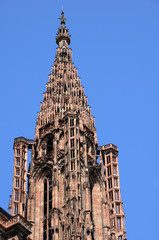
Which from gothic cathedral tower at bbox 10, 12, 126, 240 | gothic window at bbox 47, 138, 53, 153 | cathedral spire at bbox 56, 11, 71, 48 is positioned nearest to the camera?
gothic cathedral tower at bbox 10, 12, 126, 240

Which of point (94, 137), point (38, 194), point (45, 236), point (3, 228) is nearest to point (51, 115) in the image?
point (94, 137)

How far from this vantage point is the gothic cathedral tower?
64.7m

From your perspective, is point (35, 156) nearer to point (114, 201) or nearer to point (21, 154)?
point (21, 154)

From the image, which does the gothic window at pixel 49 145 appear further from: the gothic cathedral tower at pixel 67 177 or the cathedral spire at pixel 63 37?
the cathedral spire at pixel 63 37

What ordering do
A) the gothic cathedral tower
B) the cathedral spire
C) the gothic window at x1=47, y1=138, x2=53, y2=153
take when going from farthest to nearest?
1. the cathedral spire
2. the gothic window at x1=47, y1=138, x2=53, y2=153
3. the gothic cathedral tower

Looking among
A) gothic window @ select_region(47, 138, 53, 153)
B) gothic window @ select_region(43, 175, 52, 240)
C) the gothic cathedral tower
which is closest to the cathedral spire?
the gothic cathedral tower

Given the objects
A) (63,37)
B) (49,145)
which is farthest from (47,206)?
(63,37)

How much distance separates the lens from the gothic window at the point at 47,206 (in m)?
65.6

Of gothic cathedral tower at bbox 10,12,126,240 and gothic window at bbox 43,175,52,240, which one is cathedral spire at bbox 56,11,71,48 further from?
gothic window at bbox 43,175,52,240

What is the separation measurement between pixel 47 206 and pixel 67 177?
3913mm

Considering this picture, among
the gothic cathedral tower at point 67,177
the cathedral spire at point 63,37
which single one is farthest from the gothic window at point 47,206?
the cathedral spire at point 63,37

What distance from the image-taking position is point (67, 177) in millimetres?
67000

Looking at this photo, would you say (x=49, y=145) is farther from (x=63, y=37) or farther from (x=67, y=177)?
(x=63, y=37)

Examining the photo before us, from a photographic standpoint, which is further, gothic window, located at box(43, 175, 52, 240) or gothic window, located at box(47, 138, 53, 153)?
gothic window, located at box(47, 138, 53, 153)
